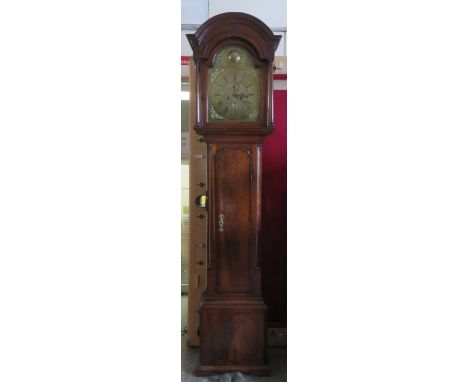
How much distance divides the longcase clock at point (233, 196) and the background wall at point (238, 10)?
121cm

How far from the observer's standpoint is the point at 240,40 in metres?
1.66

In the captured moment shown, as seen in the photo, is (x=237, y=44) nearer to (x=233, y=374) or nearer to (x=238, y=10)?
(x=238, y=10)

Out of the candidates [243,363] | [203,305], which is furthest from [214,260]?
[243,363]

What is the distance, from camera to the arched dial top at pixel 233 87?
5.51 feet

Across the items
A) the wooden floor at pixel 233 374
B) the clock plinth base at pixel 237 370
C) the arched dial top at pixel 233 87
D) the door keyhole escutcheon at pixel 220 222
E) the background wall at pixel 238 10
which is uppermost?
the background wall at pixel 238 10

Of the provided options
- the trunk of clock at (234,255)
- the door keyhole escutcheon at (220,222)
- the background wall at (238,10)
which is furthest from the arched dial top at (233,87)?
the background wall at (238,10)

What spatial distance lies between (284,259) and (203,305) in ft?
2.23

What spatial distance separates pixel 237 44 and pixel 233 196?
2.13ft

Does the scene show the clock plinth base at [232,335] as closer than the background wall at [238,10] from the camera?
Yes

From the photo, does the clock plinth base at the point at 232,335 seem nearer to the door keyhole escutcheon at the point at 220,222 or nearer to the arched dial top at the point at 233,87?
the door keyhole escutcheon at the point at 220,222

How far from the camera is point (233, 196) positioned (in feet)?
5.61

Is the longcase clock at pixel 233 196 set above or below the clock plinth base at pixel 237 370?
above

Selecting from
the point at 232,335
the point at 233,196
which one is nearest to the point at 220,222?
the point at 233,196
